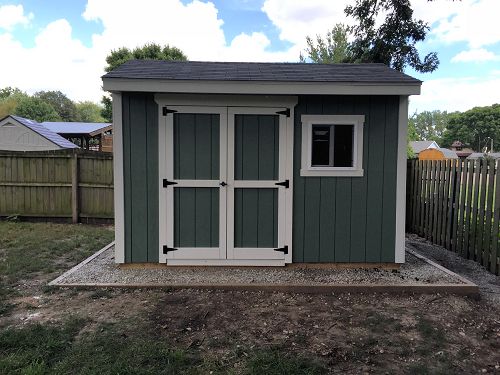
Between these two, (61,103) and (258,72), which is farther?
(61,103)

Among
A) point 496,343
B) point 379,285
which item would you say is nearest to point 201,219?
point 379,285

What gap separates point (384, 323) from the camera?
3.28 metres

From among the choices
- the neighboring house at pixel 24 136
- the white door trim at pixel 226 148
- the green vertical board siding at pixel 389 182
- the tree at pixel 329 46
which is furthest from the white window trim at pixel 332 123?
the tree at pixel 329 46

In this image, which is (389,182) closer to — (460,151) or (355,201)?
(355,201)

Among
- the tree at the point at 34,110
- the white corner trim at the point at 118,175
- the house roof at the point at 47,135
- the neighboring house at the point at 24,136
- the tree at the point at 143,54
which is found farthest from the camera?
the tree at the point at 34,110

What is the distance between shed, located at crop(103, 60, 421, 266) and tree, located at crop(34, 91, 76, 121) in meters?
71.0

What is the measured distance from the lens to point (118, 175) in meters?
4.52

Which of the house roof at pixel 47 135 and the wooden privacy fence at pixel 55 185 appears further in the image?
the house roof at pixel 47 135

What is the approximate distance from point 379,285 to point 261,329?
155 centimetres

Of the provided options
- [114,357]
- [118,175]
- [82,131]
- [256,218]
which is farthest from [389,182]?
[82,131]

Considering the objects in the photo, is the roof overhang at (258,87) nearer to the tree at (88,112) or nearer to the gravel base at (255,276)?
the gravel base at (255,276)

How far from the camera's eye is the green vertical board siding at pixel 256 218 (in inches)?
181

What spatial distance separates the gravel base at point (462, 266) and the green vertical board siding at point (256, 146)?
260 cm

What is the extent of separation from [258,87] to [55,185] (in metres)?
5.78
